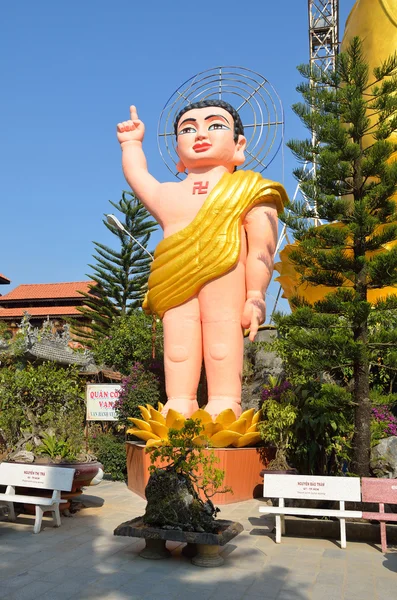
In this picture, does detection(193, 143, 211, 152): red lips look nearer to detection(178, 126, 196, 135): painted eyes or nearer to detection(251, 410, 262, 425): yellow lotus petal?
detection(178, 126, 196, 135): painted eyes

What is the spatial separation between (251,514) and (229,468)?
0.58 m

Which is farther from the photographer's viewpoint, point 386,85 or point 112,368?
point 112,368

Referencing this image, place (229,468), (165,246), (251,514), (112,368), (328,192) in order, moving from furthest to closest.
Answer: (112,368), (165,246), (229,468), (251,514), (328,192)

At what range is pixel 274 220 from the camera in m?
6.70

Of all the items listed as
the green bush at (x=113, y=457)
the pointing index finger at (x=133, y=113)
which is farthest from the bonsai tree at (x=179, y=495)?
the pointing index finger at (x=133, y=113)

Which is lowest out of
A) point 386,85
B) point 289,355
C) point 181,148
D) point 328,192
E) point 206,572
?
point 206,572

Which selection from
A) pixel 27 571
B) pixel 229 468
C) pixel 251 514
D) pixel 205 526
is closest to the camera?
pixel 27 571

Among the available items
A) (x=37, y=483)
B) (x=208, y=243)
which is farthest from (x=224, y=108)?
(x=37, y=483)

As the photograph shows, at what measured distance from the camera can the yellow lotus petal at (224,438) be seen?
5871mm

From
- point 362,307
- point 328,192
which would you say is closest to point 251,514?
point 362,307

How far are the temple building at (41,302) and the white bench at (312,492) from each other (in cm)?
2103

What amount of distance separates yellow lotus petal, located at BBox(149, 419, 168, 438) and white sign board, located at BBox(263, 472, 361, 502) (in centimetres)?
182

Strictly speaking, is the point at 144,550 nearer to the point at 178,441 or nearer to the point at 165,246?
the point at 178,441

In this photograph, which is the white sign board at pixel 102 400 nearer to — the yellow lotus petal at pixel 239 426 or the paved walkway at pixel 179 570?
the yellow lotus petal at pixel 239 426
